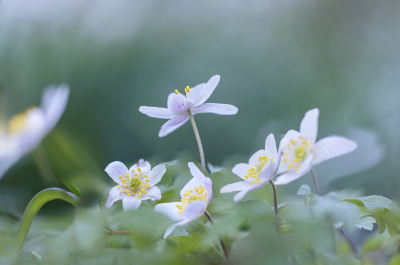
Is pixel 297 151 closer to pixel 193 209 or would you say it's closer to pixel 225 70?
pixel 193 209

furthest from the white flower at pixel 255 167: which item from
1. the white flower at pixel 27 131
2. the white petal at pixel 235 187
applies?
the white flower at pixel 27 131

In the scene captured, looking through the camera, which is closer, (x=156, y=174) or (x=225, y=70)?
(x=156, y=174)

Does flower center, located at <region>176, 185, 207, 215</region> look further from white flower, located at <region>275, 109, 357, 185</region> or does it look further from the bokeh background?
the bokeh background

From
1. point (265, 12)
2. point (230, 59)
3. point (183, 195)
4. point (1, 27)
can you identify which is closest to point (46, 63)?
point (1, 27)

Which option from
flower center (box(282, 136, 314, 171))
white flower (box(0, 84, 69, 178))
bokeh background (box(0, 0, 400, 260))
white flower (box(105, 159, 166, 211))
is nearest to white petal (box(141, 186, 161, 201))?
white flower (box(105, 159, 166, 211))

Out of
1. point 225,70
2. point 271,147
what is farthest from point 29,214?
point 225,70

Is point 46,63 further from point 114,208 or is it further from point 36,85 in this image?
point 114,208
